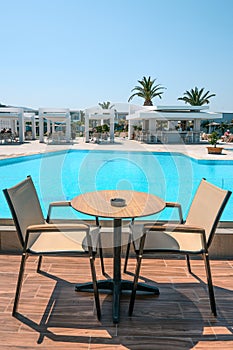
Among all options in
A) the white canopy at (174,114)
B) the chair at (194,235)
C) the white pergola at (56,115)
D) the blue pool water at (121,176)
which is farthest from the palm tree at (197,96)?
the chair at (194,235)

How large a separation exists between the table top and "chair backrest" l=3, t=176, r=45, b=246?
0.33 meters

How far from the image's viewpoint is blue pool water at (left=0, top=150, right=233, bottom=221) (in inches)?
228

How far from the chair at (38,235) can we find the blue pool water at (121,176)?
2.79 feet

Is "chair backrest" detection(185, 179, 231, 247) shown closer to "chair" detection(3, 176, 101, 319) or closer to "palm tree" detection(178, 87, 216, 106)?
"chair" detection(3, 176, 101, 319)

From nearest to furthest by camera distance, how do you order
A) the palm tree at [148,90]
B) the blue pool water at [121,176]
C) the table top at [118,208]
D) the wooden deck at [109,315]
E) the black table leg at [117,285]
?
the wooden deck at [109,315] → the table top at [118,208] → the black table leg at [117,285] → the blue pool water at [121,176] → the palm tree at [148,90]

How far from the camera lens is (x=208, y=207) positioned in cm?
206

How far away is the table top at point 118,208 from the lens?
1808 millimetres

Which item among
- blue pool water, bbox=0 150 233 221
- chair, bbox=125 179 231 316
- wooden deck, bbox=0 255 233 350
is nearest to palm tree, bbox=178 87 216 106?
blue pool water, bbox=0 150 233 221

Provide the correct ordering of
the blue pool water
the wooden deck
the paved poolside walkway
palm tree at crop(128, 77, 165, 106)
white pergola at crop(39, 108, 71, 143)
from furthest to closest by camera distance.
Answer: palm tree at crop(128, 77, 165, 106) → white pergola at crop(39, 108, 71, 143) → the paved poolside walkway → the blue pool water → the wooden deck

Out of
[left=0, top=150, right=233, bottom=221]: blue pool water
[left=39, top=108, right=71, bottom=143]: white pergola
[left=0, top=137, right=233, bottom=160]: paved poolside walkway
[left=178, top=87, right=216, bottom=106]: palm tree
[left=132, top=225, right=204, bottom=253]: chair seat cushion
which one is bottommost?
[left=0, top=150, right=233, bottom=221]: blue pool water

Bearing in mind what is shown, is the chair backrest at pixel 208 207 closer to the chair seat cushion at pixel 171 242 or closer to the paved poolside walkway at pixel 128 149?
the chair seat cushion at pixel 171 242

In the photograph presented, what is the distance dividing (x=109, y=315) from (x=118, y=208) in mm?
676

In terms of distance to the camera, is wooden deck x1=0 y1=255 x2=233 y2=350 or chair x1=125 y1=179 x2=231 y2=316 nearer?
wooden deck x1=0 y1=255 x2=233 y2=350

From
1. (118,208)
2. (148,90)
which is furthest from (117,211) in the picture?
(148,90)
